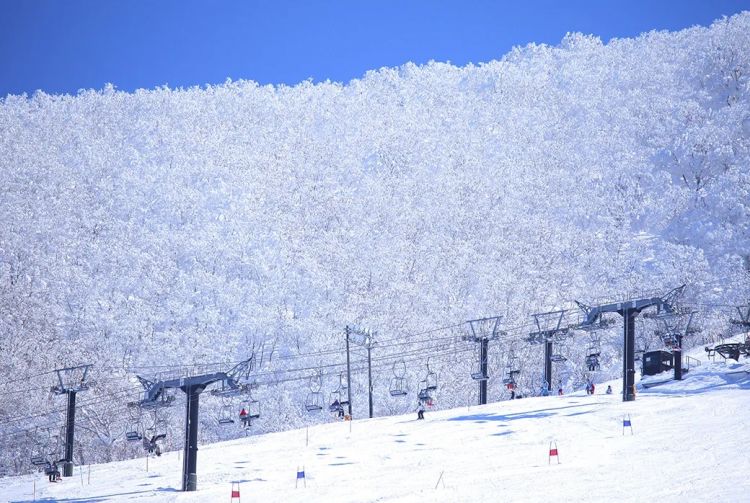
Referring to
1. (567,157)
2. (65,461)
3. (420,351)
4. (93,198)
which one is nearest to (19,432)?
(65,461)

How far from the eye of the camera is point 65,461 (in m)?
44.6

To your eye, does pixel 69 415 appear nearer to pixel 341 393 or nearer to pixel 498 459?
pixel 498 459

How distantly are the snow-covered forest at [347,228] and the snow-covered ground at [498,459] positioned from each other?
23.2 meters

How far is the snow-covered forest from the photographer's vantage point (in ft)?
301

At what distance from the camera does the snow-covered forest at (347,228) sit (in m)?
91.8

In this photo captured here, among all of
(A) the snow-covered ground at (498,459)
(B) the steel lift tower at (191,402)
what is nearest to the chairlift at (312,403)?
(A) the snow-covered ground at (498,459)

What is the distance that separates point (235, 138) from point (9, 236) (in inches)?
2341

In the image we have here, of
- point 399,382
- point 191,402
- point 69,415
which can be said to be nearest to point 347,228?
point 399,382

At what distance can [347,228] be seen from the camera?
442ft

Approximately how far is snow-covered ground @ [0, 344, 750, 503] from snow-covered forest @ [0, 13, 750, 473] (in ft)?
76.2

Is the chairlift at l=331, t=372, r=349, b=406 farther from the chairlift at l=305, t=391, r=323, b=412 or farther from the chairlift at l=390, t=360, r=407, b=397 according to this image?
the chairlift at l=390, t=360, r=407, b=397

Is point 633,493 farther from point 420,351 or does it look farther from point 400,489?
point 420,351

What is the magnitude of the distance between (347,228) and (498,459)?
9978 centimetres

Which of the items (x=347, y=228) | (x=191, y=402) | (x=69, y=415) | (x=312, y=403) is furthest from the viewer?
(x=347, y=228)
